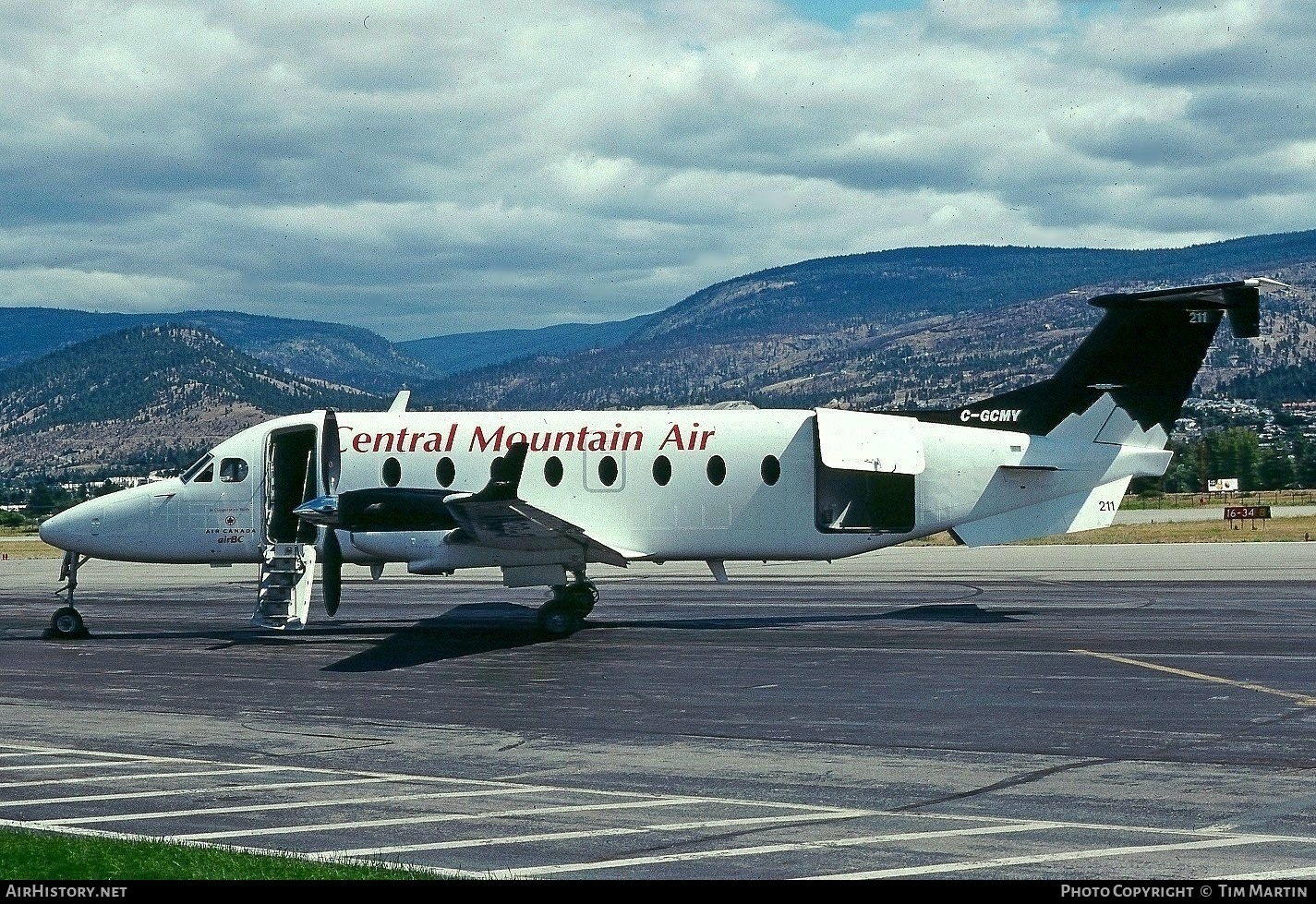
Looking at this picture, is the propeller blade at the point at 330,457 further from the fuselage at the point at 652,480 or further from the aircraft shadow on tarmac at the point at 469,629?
the aircraft shadow on tarmac at the point at 469,629

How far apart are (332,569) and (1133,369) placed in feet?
53.7

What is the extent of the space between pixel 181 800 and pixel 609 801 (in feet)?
13.4

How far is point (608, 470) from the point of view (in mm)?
27875

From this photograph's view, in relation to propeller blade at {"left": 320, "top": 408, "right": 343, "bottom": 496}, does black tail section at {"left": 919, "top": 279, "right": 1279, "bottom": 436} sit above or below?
above

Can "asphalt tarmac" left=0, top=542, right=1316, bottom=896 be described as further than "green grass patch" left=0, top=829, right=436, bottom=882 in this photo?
Yes

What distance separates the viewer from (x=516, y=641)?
2611 centimetres

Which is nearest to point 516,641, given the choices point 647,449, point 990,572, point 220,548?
point 647,449

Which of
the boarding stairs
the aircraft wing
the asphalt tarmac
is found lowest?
the asphalt tarmac

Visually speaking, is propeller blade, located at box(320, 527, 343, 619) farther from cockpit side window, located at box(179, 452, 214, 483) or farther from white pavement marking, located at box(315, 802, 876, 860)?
white pavement marking, located at box(315, 802, 876, 860)

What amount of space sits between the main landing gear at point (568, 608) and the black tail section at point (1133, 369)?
8601 millimetres

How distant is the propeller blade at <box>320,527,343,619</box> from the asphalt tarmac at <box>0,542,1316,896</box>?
114 cm

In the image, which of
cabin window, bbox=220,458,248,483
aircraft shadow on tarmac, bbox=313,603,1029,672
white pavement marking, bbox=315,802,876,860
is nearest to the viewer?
white pavement marking, bbox=315,802,876,860

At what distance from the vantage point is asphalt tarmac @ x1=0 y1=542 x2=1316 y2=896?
Result: 11.4m

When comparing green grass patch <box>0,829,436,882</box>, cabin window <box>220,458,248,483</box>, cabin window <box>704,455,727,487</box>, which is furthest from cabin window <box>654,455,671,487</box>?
green grass patch <box>0,829,436,882</box>
